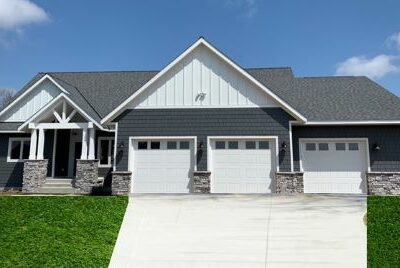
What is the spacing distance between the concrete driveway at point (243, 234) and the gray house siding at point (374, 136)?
195 inches

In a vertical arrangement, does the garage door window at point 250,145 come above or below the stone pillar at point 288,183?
above

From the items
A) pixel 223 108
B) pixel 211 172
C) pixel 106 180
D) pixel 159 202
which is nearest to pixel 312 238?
pixel 159 202

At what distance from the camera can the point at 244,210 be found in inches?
479

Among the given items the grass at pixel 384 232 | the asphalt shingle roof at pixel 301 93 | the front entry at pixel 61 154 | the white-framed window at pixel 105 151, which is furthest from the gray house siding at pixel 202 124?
the front entry at pixel 61 154

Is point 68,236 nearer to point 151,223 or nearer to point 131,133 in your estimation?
point 151,223

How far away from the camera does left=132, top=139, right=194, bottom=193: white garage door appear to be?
1694 centimetres

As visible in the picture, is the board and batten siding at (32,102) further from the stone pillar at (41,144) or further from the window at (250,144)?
the window at (250,144)

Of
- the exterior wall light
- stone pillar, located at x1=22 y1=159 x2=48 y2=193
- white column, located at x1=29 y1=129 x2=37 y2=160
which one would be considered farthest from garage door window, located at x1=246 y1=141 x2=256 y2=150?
white column, located at x1=29 y1=129 x2=37 y2=160

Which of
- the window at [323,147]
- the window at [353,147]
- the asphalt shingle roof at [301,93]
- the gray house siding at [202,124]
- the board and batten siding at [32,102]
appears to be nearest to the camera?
the gray house siding at [202,124]

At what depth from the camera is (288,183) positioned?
16.3m

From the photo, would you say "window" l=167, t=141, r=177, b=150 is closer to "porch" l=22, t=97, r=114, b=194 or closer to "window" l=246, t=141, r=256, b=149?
"window" l=246, t=141, r=256, b=149

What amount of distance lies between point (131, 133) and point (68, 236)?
307 inches

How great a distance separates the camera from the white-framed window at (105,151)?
20656 millimetres

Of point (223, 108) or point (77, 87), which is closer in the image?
point (223, 108)
